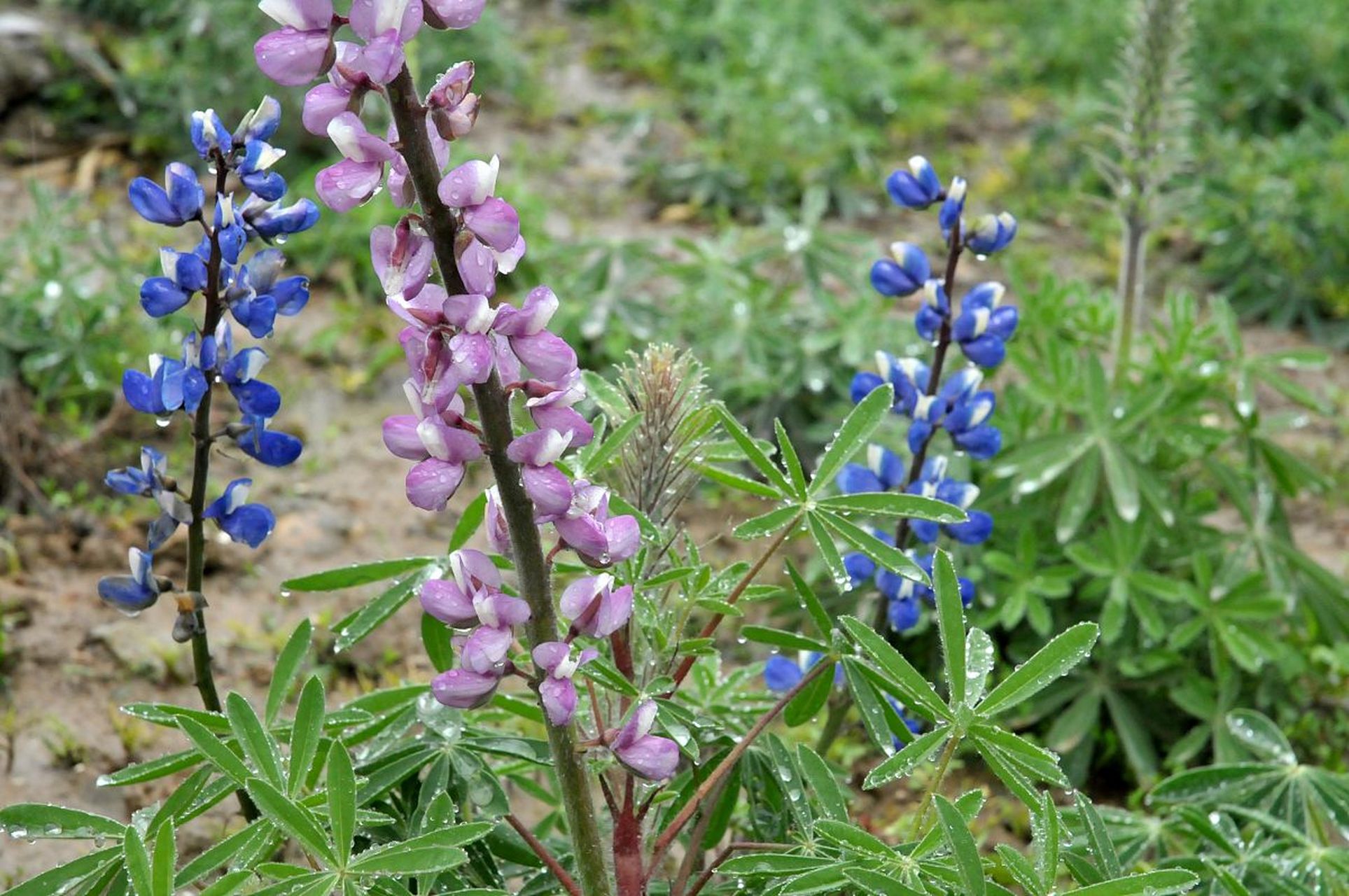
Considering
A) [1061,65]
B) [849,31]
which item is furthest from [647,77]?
[1061,65]

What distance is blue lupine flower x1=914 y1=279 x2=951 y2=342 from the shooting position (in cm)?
247

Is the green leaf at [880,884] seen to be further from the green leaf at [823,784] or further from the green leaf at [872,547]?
the green leaf at [872,547]

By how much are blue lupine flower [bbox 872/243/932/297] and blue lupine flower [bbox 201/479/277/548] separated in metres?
1.16

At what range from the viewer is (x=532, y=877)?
2.09 m

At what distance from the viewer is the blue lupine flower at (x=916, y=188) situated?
8.20ft

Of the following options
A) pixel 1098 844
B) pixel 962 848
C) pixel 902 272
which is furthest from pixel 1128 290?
pixel 962 848

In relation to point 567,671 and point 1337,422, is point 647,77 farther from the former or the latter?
point 567,671

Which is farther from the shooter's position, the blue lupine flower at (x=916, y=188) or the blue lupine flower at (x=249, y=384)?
the blue lupine flower at (x=916, y=188)

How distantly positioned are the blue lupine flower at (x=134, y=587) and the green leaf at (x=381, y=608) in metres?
0.26

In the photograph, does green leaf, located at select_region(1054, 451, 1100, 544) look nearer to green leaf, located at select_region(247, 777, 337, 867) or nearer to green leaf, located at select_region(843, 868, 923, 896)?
green leaf, located at select_region(843, 868, 923, 896)

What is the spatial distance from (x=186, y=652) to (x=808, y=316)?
6.12ft

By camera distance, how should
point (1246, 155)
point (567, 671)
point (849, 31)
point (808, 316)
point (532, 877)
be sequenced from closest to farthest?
point (567, 671) < point (532, 877) < point (808, 316) < point (1246, 155) < point (849, 31)

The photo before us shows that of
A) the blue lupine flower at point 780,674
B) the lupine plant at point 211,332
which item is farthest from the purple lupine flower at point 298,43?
the blue lupine flower at point 780,674

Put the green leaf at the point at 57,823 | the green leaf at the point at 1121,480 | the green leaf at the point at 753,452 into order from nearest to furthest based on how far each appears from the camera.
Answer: the green leaf at the point at 57,823 → the green leaf at the point at 753,452 → the green leaf at the point at 1121,480
